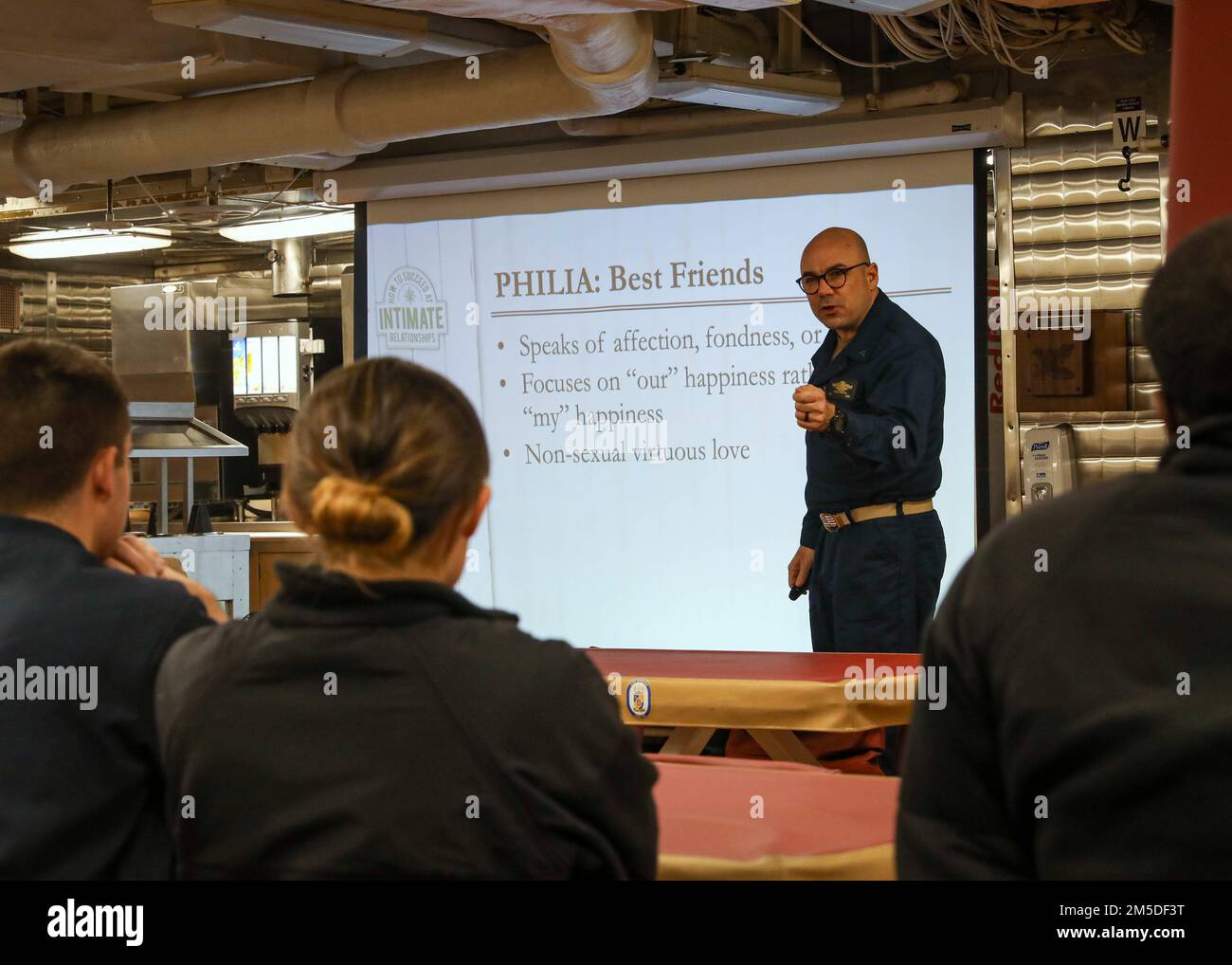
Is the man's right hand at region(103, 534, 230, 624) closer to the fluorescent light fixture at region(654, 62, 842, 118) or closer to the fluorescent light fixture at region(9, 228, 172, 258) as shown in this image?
the fluorescent light fixture at region(654, 62, 842, 118)

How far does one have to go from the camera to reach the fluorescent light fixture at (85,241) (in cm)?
867

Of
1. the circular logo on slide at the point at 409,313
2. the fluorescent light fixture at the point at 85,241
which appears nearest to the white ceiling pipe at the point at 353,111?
the circular logo on slide at the point at 409,313

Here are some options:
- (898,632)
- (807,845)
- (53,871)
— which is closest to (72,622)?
(53,871)

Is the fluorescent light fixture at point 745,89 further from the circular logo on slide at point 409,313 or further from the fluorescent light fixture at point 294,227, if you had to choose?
the fluorescent light fixture at point 294,227

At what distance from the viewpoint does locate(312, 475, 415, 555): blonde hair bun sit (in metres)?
1.34

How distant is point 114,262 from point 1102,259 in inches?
321

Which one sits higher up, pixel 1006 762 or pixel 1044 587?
pixel 1044 587

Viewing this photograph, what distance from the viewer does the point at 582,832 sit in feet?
4.28

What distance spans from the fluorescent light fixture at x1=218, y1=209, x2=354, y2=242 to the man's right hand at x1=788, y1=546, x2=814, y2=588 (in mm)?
3709

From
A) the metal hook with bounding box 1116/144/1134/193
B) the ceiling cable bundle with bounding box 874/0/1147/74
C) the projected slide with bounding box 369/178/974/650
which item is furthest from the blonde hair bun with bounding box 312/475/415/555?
the metal hook with bounding box 1116/144/1134/193

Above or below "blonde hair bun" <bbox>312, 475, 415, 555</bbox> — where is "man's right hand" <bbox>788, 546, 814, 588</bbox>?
below

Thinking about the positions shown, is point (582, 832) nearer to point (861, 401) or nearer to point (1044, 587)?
point (1044, 587)

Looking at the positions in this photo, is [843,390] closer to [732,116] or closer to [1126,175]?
[1126,175]
